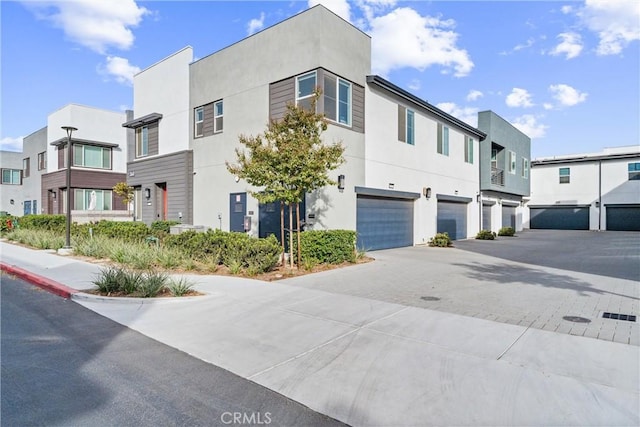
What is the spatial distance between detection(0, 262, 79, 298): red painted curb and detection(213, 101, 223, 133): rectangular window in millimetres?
8661

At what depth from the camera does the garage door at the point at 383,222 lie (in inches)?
583

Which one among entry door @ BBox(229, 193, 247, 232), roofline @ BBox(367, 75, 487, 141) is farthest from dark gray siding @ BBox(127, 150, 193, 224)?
roofline @ BBox(367, 75, 487, 141)

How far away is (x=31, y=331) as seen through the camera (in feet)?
18.5

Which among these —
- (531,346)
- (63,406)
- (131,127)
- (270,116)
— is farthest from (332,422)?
(131,127)

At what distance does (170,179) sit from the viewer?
18.1m

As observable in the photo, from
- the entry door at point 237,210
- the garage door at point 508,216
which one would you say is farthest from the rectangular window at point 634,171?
the entry door at point 237,210

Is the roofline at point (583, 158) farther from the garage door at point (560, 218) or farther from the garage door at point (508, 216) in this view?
the garage door at point (508, 216)

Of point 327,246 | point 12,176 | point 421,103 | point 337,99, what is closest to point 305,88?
point 337,99

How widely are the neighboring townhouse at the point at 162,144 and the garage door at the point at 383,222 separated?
7887 mm

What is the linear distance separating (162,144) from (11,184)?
33.6 meters

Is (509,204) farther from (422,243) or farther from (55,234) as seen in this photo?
(55,234)

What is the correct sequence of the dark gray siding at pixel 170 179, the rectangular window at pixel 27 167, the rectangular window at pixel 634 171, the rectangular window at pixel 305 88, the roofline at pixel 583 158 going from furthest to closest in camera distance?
1. the rectangular window at pixel 27 167
2. the roofline at pixel 583 158
3. the rectangular window at pixel 634 171
4. the dark gray siding at pixel 170 179
5. the rectangular window at pixel 305 88

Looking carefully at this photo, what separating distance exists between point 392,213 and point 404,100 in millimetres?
5116

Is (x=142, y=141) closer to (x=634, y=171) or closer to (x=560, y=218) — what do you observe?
(x=560, y=218)
